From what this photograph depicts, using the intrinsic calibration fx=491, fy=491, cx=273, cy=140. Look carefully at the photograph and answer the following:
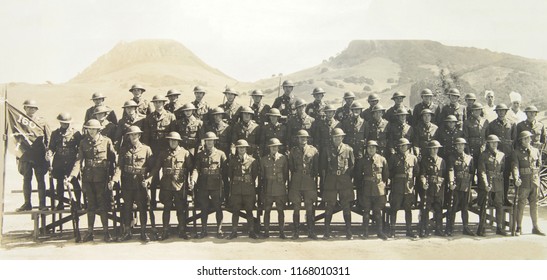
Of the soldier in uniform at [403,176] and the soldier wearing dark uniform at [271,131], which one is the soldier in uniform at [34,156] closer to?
the soldier wearing dark uniform at [271,131]

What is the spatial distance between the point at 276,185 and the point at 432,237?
317 centimetres

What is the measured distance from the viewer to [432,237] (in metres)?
9.38

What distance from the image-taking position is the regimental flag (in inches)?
372

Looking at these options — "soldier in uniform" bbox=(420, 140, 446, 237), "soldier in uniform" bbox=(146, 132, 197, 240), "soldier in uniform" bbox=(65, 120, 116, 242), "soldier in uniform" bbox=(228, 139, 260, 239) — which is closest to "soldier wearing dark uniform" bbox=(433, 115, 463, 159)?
"soldier in uniform" bbox=(420, 140, 446, 237)

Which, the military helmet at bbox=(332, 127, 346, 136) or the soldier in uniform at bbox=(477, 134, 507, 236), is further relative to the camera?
the soldier in uniform at bbox=(477, 134, 507, 236)

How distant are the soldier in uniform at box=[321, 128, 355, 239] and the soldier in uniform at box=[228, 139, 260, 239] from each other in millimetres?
1379

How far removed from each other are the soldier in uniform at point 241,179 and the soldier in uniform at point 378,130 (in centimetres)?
237

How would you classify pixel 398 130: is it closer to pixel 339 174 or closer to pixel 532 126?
pixel 339 174

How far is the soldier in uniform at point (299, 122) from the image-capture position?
9659 millimetres

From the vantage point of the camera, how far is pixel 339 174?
9.14 metres

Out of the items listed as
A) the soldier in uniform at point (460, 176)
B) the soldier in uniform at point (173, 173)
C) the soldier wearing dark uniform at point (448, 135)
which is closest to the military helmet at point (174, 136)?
the soldier in uniform at point (173, 173)

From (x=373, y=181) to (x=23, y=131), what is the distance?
6.74 meters

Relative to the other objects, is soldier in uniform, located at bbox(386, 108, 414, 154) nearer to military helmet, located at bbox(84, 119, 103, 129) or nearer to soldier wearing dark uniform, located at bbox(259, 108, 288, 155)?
soldier wearing dark uniform, located at bbox(259, 108, 288, 155)
